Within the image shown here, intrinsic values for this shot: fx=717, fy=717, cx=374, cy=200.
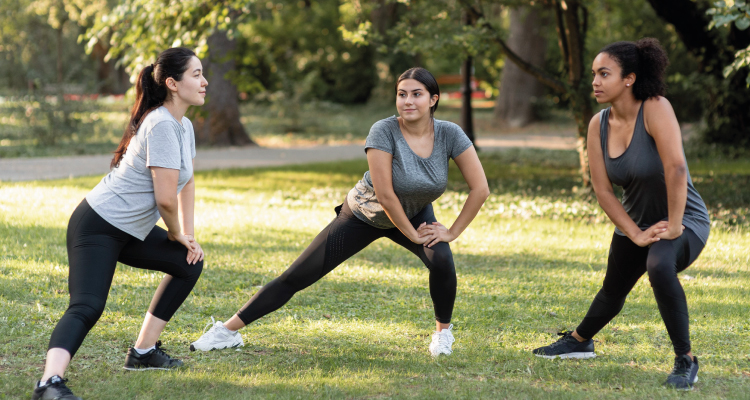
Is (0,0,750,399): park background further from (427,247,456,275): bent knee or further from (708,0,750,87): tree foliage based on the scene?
(427,247,456,275): bent knee

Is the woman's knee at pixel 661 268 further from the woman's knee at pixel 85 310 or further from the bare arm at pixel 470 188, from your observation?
the woman's knee at pixel 85 310

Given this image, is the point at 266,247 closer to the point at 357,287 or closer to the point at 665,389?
the point at 357,287

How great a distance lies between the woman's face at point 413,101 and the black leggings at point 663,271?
1318mm

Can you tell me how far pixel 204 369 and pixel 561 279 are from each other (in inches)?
140

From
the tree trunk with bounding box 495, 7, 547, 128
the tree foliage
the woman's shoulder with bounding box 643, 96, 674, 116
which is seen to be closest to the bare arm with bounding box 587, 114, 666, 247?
the woman's shoulder with bounding box 643, 96, 674, 116

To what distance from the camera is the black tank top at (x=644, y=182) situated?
3.71 m

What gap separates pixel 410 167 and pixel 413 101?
1.23 feet

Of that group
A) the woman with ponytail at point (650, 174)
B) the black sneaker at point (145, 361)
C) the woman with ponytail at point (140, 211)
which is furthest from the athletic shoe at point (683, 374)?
the black sneaker at point (145, 361)

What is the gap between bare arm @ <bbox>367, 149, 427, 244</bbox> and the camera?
4.03m

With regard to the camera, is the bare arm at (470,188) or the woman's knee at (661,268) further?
the bare arm at (470,188)

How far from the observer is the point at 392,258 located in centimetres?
734

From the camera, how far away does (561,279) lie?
646cm

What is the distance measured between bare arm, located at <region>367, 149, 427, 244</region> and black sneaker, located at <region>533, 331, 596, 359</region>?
125 centimetres

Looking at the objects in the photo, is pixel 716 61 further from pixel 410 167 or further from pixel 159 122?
pixel 159 122
